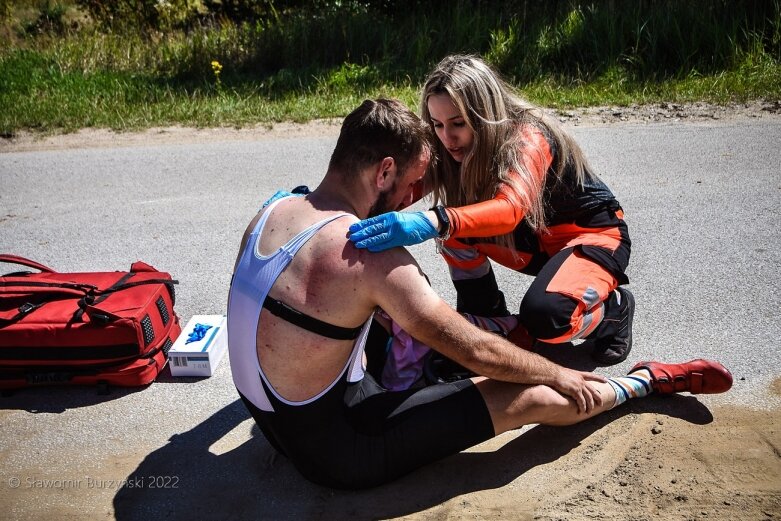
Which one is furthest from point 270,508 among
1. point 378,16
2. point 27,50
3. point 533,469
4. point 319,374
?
point 27,50

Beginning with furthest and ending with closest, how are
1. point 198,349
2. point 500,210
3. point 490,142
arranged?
point 198,349
point 490,142
point 500,210

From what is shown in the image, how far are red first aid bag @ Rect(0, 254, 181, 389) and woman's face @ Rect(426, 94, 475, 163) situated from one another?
1.56 m

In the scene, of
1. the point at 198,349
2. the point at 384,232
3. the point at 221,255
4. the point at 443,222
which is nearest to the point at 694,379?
the point at 443,222

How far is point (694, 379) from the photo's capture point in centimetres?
311

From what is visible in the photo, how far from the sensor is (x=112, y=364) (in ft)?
11.2

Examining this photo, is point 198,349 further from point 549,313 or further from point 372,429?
point 549,313

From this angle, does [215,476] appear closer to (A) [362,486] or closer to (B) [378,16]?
(A) [362,486]

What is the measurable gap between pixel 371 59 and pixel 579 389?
683cm

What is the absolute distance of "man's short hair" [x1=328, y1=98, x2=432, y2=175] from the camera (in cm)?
256

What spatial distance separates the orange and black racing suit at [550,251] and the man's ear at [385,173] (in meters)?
0.37

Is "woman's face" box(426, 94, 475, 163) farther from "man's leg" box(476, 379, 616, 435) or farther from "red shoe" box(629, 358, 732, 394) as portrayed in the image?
"red shoe" box(629, 358, 732, 394)

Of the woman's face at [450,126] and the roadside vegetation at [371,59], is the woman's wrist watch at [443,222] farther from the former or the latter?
the roadside vegetation at [371,59]

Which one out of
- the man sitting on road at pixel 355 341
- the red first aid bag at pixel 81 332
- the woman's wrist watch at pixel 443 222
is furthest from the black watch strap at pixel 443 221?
the red first aid bag at pixel 81 332

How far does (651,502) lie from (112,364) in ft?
7.78
